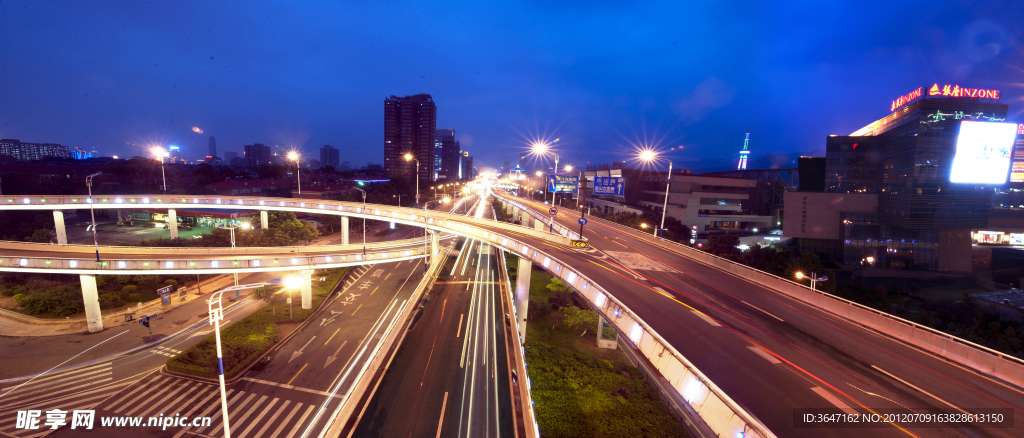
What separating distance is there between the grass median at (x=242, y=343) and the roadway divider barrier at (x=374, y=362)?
8714 millimetres

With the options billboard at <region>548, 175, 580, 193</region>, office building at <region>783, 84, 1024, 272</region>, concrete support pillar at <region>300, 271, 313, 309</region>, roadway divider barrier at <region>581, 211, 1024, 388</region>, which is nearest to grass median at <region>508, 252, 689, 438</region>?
roadway divider barrier at <region>581, 211, 1024, 388</region>

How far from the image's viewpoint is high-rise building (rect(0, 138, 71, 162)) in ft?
442

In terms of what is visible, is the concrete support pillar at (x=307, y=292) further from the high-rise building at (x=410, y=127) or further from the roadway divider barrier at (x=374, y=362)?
the high-rise building at (x=410, y=127)

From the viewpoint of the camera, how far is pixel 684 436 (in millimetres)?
19438

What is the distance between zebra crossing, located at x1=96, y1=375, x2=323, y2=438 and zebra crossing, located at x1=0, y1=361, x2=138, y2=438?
143 cm

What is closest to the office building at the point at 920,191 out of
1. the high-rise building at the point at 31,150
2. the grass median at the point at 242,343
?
the grass median at the point at 242,343

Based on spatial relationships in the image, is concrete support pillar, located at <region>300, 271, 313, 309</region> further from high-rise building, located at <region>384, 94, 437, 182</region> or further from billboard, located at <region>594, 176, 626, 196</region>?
high-rise building, located at <region>384, 94, 437, 182</region>

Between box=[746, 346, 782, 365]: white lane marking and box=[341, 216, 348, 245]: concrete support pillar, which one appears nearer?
box=[746, 346, 782, 365]: white lane marking

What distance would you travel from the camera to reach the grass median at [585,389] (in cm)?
1948

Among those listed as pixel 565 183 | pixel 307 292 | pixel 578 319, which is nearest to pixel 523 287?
pixel 578 319

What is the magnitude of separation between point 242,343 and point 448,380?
1708cm

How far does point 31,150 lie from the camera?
149500 millimetres

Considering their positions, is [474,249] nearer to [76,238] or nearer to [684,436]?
[684,436]

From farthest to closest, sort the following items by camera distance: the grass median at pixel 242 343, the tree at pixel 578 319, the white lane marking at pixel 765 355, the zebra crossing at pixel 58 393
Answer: the tree at pixel 578 319 < the grass median at pixel 242 343 < the zebra crossing at pixel 58 393 < the white lane marking at pixel 765 355
